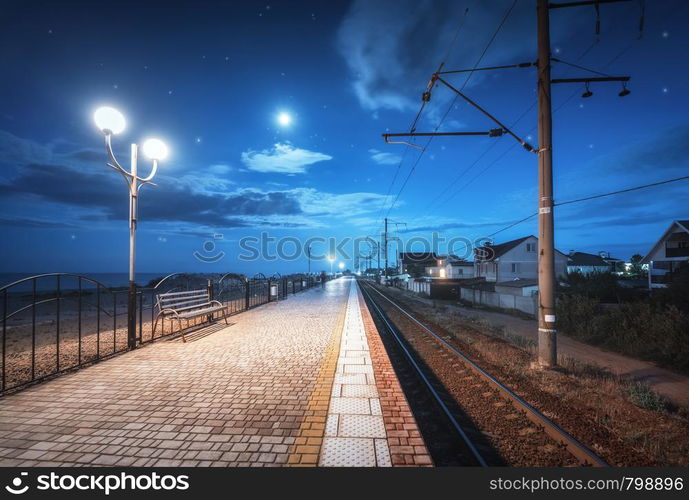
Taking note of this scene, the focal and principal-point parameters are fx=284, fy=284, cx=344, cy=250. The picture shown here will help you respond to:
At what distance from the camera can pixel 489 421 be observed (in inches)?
160

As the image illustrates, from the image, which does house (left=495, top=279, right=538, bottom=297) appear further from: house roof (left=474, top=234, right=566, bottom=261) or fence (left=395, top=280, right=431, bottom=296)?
house roof (left=474, top=234, right=566, bottom=261)

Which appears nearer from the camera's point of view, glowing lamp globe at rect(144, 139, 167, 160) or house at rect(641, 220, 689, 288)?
glowing lamp globe at rect(144, 139, 167, 160)

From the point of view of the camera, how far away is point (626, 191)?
7.48 meters

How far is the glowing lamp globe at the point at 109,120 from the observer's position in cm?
594

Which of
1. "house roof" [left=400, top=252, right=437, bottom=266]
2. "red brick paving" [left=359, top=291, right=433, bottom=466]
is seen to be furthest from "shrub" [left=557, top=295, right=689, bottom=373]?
"house roof" [left=400, top=252, right=437, bottom=266]

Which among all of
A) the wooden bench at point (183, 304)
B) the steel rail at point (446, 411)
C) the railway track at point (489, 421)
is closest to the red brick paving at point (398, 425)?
the railway track at point (489, 421)

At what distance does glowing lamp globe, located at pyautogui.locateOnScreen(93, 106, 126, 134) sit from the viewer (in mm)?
5938

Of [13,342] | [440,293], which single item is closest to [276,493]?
[13,342]

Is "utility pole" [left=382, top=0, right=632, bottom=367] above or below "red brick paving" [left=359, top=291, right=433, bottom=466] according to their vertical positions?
above

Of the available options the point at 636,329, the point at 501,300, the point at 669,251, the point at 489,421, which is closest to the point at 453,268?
the point at 669,251

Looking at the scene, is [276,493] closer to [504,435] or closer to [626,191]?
[504,435]

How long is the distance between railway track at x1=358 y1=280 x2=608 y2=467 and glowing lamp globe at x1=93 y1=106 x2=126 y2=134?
27.0ft

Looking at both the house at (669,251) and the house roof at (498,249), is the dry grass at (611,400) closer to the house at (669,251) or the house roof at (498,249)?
the house at (669,251)

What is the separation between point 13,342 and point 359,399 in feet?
35.9
